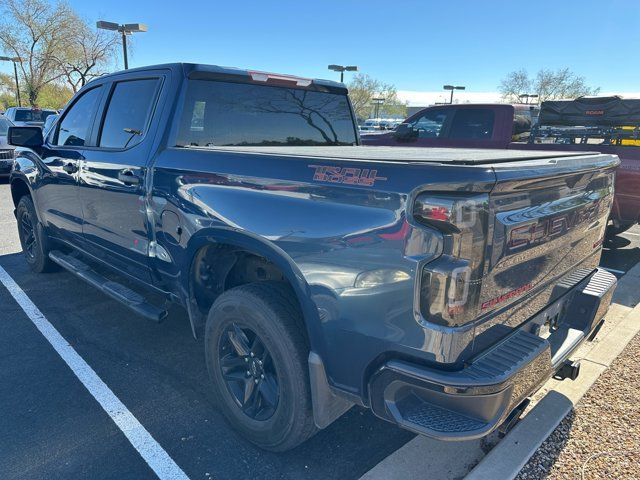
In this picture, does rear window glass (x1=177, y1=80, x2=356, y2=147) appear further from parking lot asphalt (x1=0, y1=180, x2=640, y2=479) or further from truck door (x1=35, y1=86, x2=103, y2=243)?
parking lot asphalt (x1=0, y1=180, x2=640, y2=479)

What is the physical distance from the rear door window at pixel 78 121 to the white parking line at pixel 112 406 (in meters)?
1.58

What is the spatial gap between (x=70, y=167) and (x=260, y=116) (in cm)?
175

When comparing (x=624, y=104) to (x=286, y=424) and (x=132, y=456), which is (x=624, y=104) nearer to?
(x=286, y=424)

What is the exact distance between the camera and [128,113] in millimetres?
3475

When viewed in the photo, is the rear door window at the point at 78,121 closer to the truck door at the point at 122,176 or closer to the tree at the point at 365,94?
the truck door at the point at 122,176

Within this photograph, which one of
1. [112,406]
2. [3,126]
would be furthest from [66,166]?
[3,126]

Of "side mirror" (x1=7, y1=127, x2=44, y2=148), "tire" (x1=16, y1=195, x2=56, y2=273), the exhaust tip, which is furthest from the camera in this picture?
"tire" (x1=16, y1=195, x2=56, y2=273)

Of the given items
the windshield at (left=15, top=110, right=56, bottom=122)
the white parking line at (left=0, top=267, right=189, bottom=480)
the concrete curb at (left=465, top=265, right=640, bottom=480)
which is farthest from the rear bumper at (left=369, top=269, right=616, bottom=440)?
the windshield at (left=15, top=110, right=56, bottom=122)

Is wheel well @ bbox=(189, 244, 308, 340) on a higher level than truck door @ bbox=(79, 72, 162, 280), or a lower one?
lower

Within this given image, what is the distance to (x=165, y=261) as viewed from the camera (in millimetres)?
3043

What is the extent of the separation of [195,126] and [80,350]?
196cm

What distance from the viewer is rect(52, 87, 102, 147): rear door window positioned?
12.9ft

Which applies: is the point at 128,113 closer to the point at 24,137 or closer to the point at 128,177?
the point at 128,177

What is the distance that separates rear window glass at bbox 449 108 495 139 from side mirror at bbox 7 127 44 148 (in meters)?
5.87
